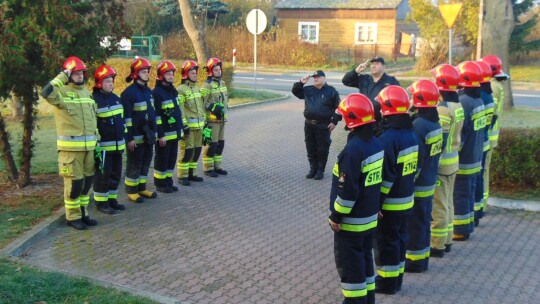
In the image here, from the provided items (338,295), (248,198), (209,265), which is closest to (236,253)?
(209,265)

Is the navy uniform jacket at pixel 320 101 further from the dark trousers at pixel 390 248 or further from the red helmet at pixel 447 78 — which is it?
the dark trousers at pixel 390 248

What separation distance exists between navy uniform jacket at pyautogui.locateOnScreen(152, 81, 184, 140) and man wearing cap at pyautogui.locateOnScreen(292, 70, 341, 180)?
7.22ft

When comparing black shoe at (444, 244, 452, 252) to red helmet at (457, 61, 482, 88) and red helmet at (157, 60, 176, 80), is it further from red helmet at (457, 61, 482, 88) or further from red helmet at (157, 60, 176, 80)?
red helmet at (157, 60, 176, 80)

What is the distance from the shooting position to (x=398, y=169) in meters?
6.17

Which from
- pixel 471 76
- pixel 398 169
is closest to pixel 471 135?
pixel 471 76

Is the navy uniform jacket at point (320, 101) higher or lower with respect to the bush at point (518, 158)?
higher

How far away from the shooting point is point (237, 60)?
43219 millimetres

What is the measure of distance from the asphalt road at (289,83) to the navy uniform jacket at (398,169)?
17.5m

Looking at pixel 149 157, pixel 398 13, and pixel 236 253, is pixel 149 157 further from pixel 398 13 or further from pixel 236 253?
pixel 398 13

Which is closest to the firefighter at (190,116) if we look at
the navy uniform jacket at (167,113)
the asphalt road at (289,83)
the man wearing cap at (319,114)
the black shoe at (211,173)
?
the navy uniform jacket at (167,113)

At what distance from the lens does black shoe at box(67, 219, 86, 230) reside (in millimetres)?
8062

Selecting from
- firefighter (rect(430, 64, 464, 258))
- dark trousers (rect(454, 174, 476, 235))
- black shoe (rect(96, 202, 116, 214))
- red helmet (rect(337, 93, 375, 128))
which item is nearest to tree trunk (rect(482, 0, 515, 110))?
dark trousers (rect(454, 174, 476, 235))

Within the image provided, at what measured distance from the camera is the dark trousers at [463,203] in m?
7.97

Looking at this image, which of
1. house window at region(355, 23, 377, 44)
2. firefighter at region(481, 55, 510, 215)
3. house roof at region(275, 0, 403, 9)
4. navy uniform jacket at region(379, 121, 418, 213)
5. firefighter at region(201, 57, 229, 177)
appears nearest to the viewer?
navy uniform jacket at region(379, 121, 418, 213)
